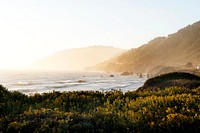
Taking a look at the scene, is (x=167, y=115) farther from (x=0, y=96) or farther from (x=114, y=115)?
(x=0, y=96)

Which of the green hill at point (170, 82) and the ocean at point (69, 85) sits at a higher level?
the green hill at point (170, 82)

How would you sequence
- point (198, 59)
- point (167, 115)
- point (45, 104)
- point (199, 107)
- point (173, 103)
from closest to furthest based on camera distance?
point (167, 115) < point (199, 107) < point (173, 103) < point (45, 104) < point (198, 59)

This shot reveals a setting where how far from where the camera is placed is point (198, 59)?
198 metres

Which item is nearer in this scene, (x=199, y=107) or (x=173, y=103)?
(x=199, y=107)

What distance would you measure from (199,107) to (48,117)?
577 cm

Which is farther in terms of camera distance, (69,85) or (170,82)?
(69,85)

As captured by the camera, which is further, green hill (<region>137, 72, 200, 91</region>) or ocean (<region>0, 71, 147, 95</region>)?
ocean (<region>0, 71, 147, 95</region>)

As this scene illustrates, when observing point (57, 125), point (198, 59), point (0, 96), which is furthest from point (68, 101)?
point (198, 59)

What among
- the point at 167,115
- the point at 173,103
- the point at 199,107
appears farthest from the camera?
the point at 173,103

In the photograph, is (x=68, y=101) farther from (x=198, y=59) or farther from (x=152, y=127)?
(x=198, y=59)

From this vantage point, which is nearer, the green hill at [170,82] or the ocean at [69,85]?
the green hill at [170,82]

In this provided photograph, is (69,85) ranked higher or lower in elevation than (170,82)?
lower

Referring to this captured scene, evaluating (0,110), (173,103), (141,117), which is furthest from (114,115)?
(0,110)

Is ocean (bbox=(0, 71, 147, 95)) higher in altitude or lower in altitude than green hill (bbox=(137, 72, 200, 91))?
lower
